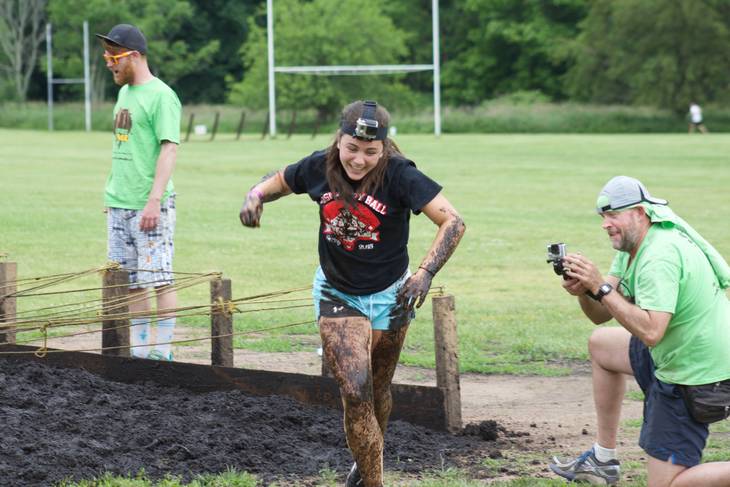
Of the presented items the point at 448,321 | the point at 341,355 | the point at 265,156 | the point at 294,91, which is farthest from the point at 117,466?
the point at 294,91

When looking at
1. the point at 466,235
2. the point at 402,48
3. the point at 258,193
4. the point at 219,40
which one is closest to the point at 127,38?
the point at 258,193

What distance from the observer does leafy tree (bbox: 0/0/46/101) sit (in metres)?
80.1

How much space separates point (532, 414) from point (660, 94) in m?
62.8

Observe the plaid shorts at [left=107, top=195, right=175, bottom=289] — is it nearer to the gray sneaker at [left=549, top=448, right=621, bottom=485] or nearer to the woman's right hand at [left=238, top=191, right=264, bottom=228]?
the woman's right hand at [left=238, top=191, right=264, bottom=228]

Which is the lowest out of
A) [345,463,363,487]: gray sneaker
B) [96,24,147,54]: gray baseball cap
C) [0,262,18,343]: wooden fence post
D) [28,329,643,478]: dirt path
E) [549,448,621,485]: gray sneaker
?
[28,329,643,478]: dirt path

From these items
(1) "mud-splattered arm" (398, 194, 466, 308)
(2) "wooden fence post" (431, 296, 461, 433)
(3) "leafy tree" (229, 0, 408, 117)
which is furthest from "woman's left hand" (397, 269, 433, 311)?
(3) "leafy tree" (229, 0, 408, 117)

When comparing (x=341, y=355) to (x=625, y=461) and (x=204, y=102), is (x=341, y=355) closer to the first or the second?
(x=625, y=461)

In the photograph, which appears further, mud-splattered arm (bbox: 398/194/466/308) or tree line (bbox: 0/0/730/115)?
tree line (bbox: 0/0/730/115)

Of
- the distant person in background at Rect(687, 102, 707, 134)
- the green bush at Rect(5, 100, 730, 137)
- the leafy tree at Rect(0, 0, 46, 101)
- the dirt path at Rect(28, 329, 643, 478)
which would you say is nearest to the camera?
the dirt path at Rect(28, 329, 643, 478)

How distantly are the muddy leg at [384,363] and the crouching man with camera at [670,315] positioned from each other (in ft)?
2.97

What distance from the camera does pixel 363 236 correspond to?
5.55 metres

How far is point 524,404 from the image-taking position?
311 inches

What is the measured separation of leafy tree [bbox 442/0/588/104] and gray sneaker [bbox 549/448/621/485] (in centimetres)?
7373

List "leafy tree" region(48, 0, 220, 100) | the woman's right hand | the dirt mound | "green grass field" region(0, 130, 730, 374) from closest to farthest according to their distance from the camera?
the woman's right hand < the dirt mound < "green grass field" region(0, 130, 730, 374) < "leafy tree" region(48, 0, 220, 100)
